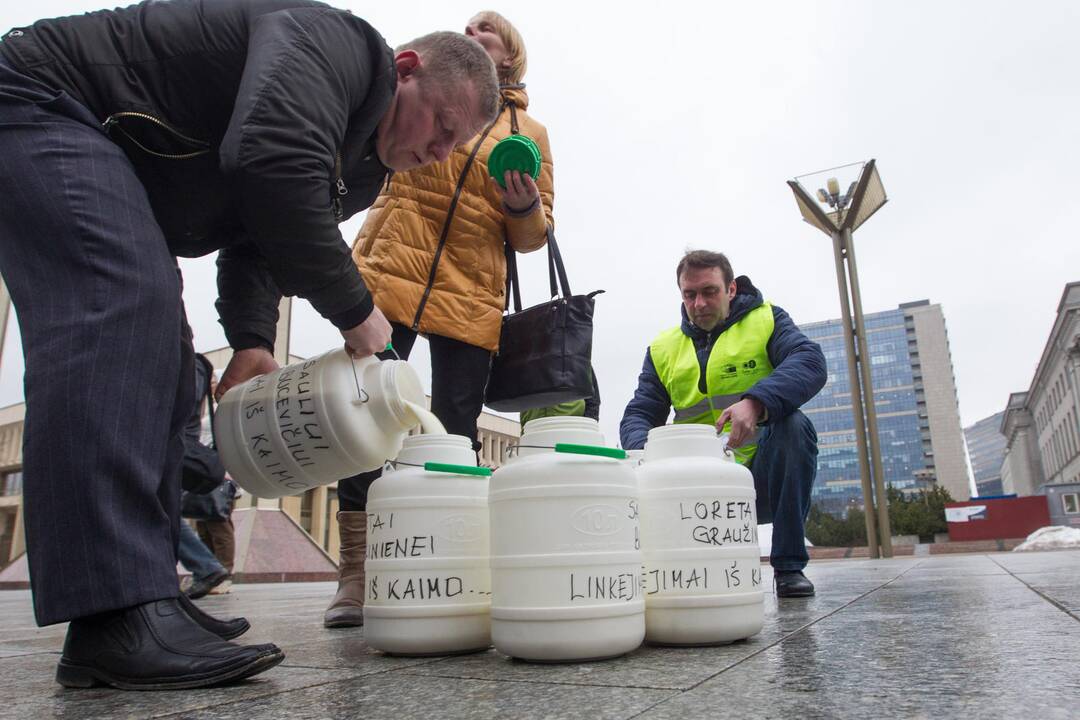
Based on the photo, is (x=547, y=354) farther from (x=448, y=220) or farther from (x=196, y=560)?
(x=196, y=560)

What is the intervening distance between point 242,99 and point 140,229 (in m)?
0.32

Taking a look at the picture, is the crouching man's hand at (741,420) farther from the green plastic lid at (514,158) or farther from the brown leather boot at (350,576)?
the brown leather boot at (350,576)

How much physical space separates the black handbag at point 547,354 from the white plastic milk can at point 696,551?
2.88ft

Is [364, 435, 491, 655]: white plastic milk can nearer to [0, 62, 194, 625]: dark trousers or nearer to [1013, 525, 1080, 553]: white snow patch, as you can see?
[0, 62, 194, 625]: dark trousers

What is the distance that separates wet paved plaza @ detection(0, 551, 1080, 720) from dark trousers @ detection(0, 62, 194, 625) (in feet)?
0.76

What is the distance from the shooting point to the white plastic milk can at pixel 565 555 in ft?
4.78

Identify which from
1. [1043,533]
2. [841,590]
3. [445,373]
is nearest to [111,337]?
[445,373]

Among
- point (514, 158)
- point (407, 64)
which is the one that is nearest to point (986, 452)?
point (514, 158)

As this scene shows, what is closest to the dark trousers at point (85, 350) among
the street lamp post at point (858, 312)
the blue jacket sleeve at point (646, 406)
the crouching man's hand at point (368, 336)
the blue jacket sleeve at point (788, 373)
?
the crouching man's hand at point (368, 336)

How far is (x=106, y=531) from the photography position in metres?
1.29

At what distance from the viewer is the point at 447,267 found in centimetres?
269

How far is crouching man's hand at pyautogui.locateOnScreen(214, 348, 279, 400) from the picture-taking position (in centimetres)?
216

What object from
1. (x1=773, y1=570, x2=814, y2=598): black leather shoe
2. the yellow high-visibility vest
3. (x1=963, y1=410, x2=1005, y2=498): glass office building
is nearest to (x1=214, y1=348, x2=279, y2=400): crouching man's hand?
the yellow high-visibility vest

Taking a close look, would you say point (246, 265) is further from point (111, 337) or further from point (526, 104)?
point (526, 104)
